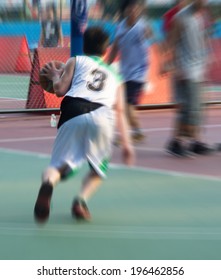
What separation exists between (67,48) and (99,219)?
351 inches

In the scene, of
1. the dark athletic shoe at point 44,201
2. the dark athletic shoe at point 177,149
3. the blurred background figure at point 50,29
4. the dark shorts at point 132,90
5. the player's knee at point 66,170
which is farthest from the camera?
the blurred background figure at point 50,29

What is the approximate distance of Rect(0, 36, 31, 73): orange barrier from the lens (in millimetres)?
22566

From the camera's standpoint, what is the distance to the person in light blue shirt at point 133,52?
10664 millimetres

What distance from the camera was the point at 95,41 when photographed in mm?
6242

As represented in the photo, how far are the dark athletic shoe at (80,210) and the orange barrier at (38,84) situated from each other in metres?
8.01

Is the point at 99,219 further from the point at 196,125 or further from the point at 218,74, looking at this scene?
the point at 218,74

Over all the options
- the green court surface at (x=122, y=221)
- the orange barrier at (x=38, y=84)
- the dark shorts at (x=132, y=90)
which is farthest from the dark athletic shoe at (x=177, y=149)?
the orange barrier at (x=38, y=84)

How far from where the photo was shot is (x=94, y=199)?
287 inches

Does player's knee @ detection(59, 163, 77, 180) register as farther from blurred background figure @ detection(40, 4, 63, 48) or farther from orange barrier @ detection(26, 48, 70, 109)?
blurred background figure @ detection(40, 4, 63, 48)

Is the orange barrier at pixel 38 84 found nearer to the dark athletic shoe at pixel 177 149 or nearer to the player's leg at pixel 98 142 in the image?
the dark athletic shoe at pixel 177 149

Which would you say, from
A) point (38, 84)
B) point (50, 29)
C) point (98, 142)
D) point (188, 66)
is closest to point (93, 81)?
point (98, 142)

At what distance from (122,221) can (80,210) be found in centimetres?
35

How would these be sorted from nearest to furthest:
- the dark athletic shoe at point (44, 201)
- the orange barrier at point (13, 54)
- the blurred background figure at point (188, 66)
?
the dark athletic shoe at point (44, 201) < the blurred background figure at point (188, 66) < the orange barrier at point (13, 54)

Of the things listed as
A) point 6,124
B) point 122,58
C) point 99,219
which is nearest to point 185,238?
point 99,219
